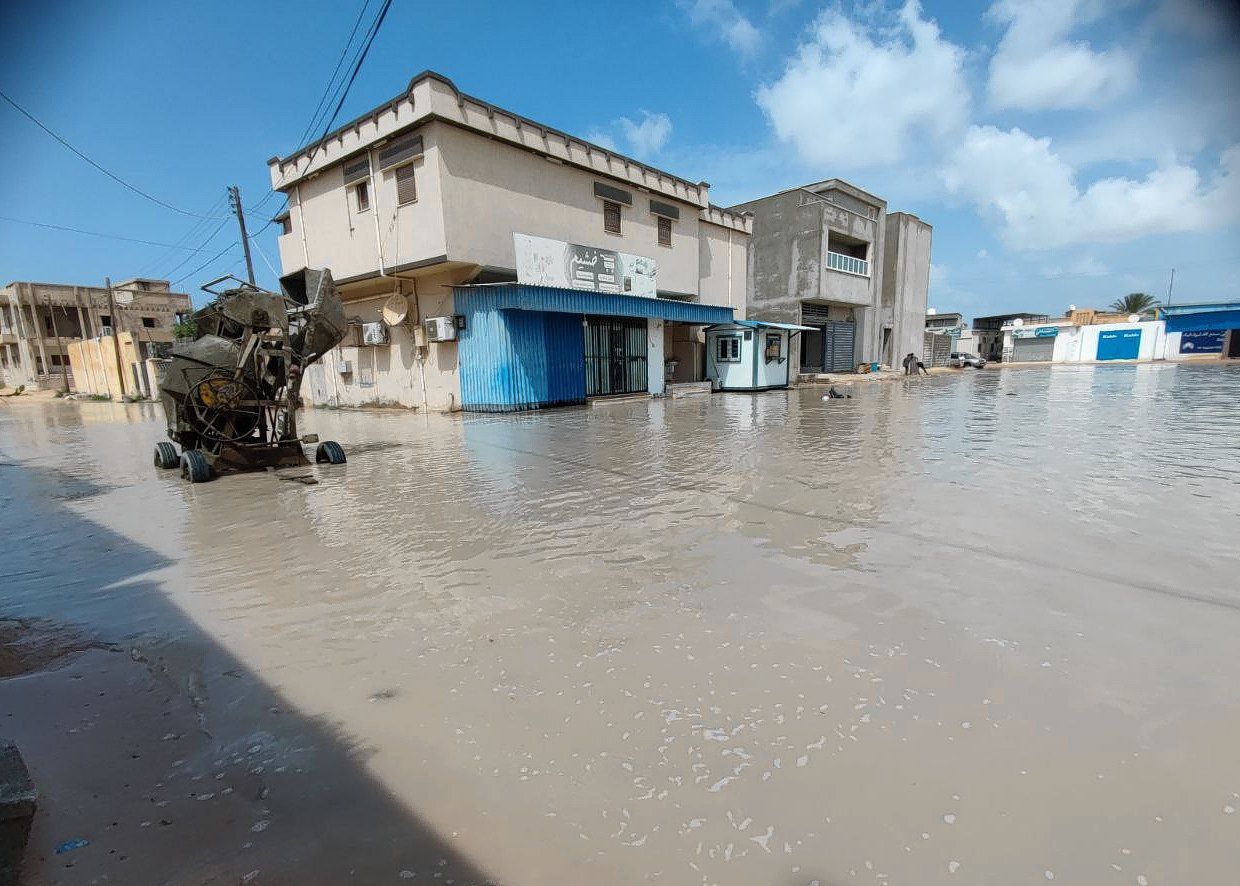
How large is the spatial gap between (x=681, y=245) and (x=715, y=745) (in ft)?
71.3

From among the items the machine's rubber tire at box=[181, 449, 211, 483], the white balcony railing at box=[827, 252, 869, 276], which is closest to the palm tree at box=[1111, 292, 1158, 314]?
the white balcony railing at box=[827, 252, 869, 276]

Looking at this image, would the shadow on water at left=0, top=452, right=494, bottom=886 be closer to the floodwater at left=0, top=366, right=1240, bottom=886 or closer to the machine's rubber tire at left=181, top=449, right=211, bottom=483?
the floodwater at left=0, top=366, right=1240, bottom=886

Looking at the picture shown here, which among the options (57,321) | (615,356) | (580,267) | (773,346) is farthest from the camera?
(57,321)

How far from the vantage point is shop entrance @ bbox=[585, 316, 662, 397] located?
1833 cm

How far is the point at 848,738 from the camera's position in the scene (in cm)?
215

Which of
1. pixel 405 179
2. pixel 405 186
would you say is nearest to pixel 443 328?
pixel 405 186

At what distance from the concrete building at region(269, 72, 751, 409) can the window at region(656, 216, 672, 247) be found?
78mm

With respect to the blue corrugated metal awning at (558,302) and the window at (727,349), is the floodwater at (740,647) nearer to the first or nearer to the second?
the blue corrugated metal awning at (558,302)

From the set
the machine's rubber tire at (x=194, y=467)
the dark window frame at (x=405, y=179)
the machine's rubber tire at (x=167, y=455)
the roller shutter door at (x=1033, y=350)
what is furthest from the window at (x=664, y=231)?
the roller shutter door at (x=1033, y=350)

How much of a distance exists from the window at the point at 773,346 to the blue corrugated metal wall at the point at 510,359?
9848mm

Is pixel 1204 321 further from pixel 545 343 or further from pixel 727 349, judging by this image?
pixel 545 343

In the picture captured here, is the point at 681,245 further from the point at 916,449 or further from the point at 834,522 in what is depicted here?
the point at 834,522

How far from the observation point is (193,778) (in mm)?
→ 2037

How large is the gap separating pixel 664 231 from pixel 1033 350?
43733 mm
